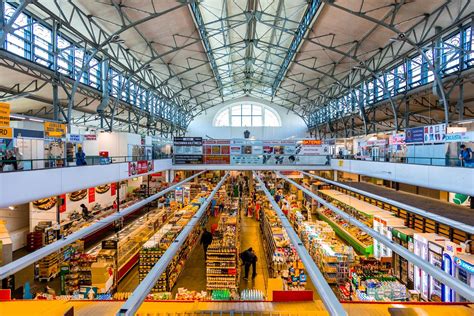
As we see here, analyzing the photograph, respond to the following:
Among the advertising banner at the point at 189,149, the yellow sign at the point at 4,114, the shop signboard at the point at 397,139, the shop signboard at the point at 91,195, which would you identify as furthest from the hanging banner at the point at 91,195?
the shop signboard at the point at 397,139

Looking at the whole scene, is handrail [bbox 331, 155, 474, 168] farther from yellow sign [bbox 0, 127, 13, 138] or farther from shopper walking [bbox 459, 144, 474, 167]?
yellow sign [bbox 0, 127, 13, 138]

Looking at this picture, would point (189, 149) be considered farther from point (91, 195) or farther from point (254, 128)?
point (254, 128)

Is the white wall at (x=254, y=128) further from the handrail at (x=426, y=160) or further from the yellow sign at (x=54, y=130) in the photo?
the yellow sign at (x=54, y=130)

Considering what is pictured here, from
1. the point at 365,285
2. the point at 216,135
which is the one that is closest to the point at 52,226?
the point at 365,285

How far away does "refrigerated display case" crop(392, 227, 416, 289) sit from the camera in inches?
322

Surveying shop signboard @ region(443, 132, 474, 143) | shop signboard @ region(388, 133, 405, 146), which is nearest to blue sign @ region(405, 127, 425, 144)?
shop signboard @ region(388, 133, 405, 146)

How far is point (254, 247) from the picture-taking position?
467 inches

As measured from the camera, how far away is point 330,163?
17969mm

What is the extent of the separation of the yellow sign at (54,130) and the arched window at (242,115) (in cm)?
2501

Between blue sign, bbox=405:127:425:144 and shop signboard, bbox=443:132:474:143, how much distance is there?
1483 mm

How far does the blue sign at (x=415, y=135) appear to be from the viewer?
32.0 ft

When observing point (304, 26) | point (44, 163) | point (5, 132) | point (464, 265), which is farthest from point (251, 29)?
point (464, 265)

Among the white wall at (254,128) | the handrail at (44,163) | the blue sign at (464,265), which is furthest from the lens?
the white wall at (254,128)

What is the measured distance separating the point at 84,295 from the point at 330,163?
577 inches
